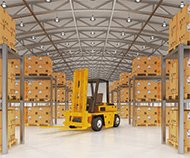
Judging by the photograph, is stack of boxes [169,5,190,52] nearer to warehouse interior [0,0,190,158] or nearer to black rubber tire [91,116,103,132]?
warehouse interior [0,0,190,158]

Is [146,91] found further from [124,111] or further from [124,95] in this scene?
[124,111]

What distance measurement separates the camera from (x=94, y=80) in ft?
42.6

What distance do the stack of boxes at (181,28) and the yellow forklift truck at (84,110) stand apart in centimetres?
489

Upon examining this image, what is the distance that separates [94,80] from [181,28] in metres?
6.21

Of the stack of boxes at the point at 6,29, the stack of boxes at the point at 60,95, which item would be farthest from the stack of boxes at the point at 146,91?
the stack of boxes at the point at 60,95

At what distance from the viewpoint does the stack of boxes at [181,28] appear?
697cm

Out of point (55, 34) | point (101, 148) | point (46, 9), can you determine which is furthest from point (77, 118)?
point (55, 34)

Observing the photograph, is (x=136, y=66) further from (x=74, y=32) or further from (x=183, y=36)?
(x=74, y=32)

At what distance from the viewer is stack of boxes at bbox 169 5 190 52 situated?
6.97 metres

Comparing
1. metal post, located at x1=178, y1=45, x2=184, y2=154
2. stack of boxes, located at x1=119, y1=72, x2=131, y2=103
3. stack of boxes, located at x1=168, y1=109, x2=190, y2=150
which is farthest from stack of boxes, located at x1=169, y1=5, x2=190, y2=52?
stack of boxes, located at x1=119, y1=72, x2=131, y2=103

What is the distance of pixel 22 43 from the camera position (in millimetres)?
24234

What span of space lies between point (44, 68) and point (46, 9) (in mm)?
4963

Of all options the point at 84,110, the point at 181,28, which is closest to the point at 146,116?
the point at 84,110

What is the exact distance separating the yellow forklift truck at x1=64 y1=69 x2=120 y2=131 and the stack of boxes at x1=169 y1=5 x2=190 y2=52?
489cm
